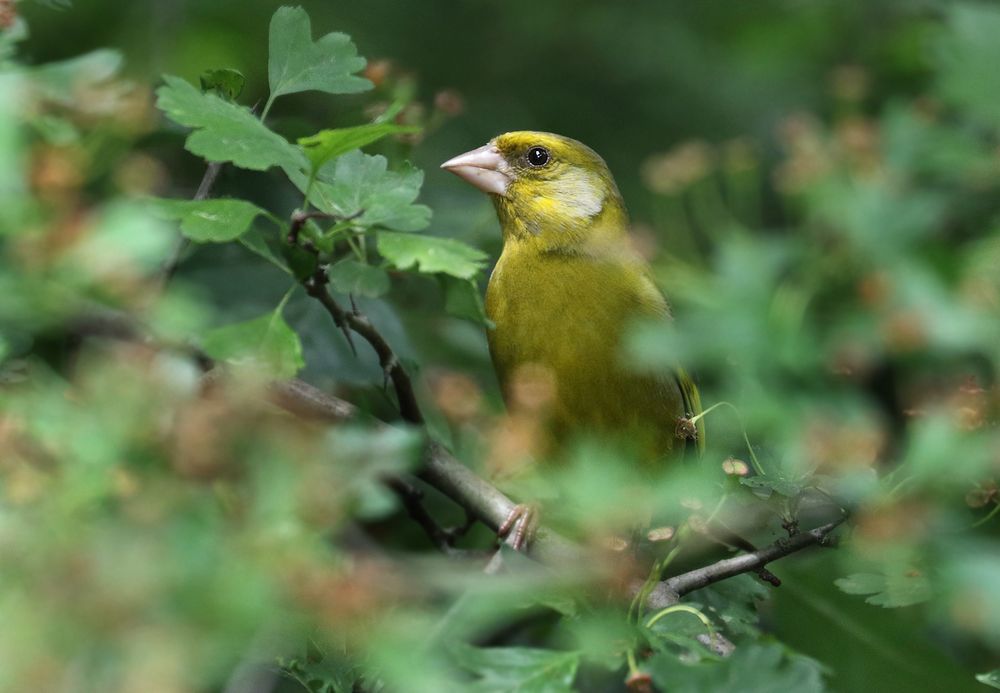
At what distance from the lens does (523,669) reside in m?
1.66

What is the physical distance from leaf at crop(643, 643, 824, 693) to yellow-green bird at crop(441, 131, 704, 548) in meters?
1.52

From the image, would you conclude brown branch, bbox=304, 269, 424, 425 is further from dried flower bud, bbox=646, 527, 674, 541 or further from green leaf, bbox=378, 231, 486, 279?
dried flower bud, bbox=646, 527, 674, 541

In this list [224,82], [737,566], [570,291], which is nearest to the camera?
[737,566]

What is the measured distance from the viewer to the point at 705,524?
1.85m

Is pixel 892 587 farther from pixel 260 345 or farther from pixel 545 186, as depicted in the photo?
pixel 545 186

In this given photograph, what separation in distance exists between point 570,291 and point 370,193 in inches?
66.2

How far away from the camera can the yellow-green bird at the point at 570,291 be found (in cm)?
351

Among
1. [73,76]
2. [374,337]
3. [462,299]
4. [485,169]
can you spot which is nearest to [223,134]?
[374,337]

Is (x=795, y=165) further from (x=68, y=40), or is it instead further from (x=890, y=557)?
(x=68, y=40)

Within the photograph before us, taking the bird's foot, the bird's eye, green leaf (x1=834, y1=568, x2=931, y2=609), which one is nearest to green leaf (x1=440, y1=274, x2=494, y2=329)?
the bird's foot

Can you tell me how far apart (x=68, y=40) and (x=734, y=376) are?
3459 millimetres

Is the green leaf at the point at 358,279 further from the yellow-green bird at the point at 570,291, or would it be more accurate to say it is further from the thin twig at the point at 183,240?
the yellow-green bird at the point at 570,291

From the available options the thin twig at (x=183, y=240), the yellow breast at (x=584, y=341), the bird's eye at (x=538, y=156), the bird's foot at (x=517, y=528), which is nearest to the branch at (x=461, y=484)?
the bird's foot at (x=517, y=528)

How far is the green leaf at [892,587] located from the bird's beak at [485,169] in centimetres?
209
